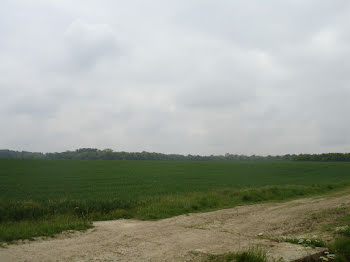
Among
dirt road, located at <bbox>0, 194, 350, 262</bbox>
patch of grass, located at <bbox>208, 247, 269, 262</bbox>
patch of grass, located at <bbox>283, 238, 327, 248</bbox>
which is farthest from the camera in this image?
patch of grass, located at <bbox>283, 238, 327, 248</bbox>

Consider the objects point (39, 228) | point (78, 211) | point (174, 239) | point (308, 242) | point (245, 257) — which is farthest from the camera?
point (78, 211)

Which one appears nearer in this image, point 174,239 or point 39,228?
point 174,239

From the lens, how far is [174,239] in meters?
9.42

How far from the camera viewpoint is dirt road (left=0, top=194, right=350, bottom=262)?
7.64 meters

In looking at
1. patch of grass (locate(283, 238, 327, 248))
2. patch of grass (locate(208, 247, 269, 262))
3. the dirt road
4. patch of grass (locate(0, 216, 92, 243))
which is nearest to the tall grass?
patch of grass (locate(0, 216, 92, 243))

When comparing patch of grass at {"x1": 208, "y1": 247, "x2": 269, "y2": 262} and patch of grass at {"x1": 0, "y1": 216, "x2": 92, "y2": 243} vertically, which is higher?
patch of grass at {"x1": 208, "y1": 247, "x2": 269, "y2": 262}

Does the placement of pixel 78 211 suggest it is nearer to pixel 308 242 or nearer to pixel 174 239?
pixel 174 239

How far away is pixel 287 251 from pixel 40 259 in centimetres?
644

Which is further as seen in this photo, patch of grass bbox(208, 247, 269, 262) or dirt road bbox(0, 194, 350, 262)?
dirt road bbox(0, 194, 350, 262)

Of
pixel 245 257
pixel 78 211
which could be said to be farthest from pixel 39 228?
pixel 245 257

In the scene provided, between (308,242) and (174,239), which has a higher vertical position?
(308,242)

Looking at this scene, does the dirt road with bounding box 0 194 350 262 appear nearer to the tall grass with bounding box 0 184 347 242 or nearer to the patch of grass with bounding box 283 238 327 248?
the patch of grass with bounding box 283 238 327 248

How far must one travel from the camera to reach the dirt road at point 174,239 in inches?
301

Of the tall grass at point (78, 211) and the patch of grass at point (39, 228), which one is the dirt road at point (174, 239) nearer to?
the patch of grass at point (39, 228)
